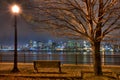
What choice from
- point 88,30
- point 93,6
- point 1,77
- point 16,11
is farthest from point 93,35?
point 16,11

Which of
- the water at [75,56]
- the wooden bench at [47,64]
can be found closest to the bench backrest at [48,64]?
the wooden bench at [47,64]

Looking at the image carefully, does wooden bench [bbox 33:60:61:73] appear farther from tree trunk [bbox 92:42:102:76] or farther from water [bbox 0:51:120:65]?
water [bbox 0:51:120:65]

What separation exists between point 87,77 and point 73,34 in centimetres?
216

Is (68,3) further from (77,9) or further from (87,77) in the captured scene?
(87,77)

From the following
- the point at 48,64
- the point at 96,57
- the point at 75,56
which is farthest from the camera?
the point at 75,56

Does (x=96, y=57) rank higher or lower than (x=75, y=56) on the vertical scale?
higher

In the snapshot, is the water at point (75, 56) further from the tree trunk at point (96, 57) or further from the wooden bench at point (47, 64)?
the tree trunk at point (96, 57)

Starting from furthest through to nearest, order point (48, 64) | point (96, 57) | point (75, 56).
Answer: point (75, 56), point (48, 64), point (96, 57)

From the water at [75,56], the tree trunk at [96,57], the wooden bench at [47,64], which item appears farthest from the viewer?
the water at [75,56]

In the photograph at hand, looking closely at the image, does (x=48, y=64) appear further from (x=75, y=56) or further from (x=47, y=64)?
(x=75, y=56)

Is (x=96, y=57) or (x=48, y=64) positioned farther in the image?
(x=48, y=64)

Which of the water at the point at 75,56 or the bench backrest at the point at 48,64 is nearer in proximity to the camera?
the bench backrest at the point at 48,64

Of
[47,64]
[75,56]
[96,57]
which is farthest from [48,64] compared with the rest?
[75,56]

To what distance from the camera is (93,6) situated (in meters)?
Result: 12.4
